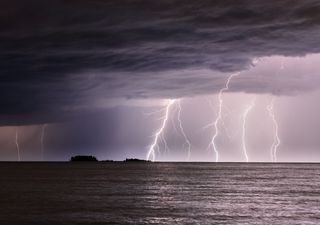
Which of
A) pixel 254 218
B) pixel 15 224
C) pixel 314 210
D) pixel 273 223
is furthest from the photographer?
pixel 314 210

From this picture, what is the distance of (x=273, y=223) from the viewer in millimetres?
42812

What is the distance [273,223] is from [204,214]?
7630mm

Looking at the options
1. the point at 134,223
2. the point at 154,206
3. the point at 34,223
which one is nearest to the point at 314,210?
the point at 154,206

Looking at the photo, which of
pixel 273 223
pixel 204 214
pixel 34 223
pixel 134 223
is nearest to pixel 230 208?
pixel 204 214

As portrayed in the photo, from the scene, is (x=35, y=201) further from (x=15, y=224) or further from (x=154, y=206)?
(x=15, y=224)

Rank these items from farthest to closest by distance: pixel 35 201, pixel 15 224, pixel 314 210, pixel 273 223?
1. pixel 35 201
2. pixel 314 210
3. pixel 273 223
4. pixel 15 224

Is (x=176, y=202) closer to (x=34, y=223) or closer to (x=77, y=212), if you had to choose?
(x=77, y=212)

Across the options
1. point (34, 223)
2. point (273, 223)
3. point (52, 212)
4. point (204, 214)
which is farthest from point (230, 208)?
point (34, 223)

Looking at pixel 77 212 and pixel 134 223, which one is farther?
pixel 77 212

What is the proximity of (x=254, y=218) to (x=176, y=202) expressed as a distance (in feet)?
52.0

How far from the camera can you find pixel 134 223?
1657 inches

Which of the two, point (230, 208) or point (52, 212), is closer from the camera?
point (52, 212)

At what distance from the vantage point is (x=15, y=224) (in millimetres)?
39875

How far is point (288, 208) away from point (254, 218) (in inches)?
404
